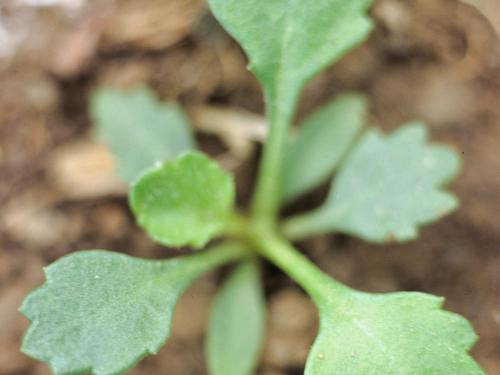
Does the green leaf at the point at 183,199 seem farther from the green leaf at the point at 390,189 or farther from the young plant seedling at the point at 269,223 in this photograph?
the green leaf at the point at 390,189

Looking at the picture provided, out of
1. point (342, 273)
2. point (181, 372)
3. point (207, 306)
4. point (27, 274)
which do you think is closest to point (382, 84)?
point (342, 273)

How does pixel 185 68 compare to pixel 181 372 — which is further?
pixel 185 68

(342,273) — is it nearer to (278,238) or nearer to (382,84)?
(278,238)

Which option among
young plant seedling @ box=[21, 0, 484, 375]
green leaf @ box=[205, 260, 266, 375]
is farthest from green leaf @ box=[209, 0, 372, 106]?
green leaf @ box=[205, 260, 266, 375]

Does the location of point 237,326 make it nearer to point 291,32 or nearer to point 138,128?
point 138,128

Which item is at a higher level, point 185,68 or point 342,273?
point 185,68

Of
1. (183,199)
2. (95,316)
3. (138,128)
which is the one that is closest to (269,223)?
(183,199)

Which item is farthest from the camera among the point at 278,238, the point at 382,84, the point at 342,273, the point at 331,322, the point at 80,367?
the point at 382,84
